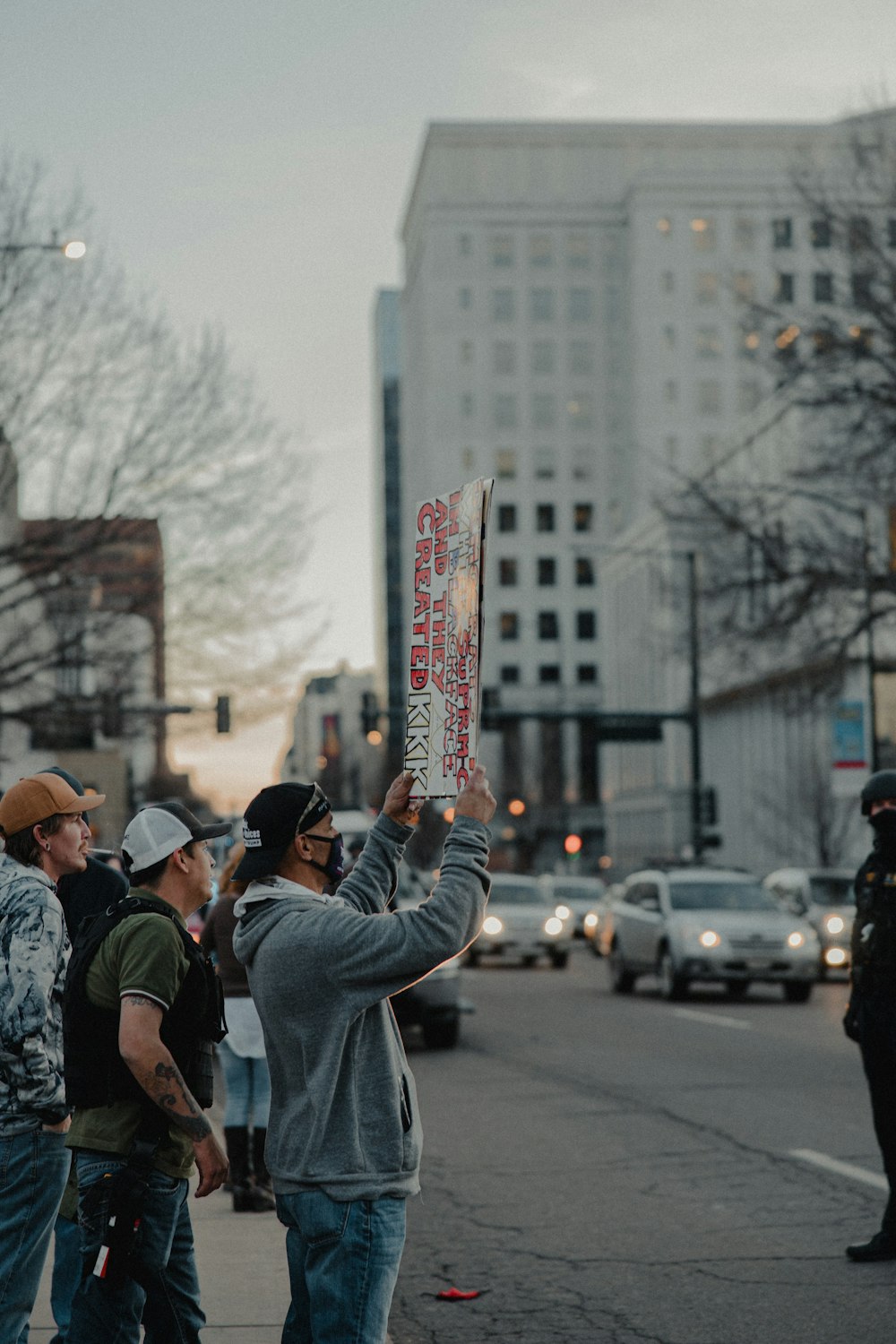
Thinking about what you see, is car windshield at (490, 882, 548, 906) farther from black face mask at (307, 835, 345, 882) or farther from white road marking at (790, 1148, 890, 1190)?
black face mask at (307, 835, 345, 882)

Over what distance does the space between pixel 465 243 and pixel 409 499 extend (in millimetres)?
29887

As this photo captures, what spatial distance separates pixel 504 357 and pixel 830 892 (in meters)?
98.2

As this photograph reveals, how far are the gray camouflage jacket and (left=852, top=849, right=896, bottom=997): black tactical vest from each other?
4040mm

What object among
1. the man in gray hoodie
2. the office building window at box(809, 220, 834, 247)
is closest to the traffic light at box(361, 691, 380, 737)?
the office building window at box(809, 220, 834, 247)

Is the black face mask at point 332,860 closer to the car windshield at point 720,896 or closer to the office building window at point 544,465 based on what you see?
the car windshield at point 720,896

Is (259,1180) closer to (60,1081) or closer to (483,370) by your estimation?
(60,1081)

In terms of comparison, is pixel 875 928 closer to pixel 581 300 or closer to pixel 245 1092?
pixel 245 1092

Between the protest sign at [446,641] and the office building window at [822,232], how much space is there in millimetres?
23976

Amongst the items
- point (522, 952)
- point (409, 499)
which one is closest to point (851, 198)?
point (522, 952)

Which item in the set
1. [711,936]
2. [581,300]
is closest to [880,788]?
[711,936]

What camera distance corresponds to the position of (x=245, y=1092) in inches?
372

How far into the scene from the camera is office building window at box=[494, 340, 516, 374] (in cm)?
12781

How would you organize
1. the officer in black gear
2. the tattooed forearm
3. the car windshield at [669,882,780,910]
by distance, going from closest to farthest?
the tattooed forearm < the officer in black gear < the car windshield at [669,882,780,910]

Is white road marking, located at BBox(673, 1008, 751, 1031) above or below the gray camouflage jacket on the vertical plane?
below
